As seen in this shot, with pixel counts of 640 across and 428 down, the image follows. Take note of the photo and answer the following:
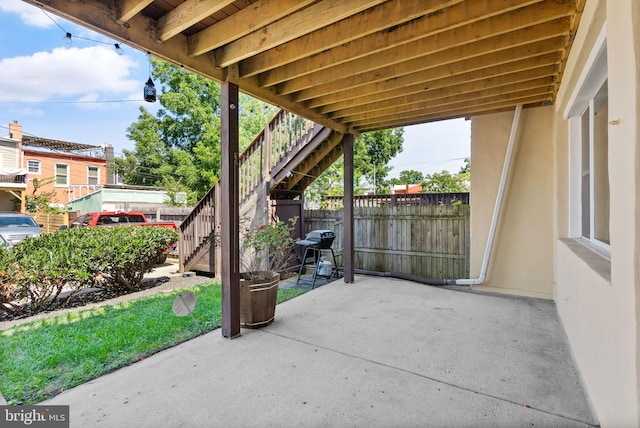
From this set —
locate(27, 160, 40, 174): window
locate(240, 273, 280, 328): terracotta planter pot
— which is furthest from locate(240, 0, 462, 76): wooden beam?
locate(27, 160, 40, 174): window

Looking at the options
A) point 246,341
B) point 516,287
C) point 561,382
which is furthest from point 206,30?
point 516,287

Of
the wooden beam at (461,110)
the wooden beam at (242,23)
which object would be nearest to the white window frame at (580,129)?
the wooden beam at (461,110)

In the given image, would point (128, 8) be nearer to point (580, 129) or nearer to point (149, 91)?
point (149, 91)

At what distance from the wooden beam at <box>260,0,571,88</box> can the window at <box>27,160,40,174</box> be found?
16.9 meters

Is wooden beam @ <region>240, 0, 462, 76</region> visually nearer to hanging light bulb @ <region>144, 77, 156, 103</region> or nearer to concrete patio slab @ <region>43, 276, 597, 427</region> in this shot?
hanging light bulb @ <region>144, 77, 156, 103</region>

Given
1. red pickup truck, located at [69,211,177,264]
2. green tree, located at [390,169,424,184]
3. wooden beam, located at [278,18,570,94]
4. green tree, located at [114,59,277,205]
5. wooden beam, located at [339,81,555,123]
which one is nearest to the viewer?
wooden beam, located at [278,18,570,94]

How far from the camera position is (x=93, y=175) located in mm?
16672

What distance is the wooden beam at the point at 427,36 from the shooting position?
7.46 feet

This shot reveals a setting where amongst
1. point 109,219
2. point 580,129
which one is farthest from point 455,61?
point 109,219

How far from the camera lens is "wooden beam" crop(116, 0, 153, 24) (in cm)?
211

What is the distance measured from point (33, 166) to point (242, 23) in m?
17.3

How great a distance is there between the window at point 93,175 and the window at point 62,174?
3.52 feet

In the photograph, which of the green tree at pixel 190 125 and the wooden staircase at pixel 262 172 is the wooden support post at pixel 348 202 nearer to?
the wooden staircase at pixel 262 172

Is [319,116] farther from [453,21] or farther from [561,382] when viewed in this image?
[561,382]
